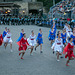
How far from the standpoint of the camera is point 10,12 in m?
48.6

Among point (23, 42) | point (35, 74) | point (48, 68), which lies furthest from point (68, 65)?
point (23, 42)

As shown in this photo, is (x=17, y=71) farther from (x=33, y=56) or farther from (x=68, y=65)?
(x=33, y=56)

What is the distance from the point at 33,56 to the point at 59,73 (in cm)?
415

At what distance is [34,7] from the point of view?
5816cm

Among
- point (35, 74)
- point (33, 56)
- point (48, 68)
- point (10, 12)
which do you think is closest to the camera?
point (35, 74)

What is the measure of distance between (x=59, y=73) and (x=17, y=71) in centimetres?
200

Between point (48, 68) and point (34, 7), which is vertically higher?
point (34, 7)

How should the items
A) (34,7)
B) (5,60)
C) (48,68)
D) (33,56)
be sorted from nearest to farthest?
(48,68) < (5,60) < (33,56) < (34,7)

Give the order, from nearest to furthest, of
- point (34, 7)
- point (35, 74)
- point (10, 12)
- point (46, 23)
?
point (35, 74), point (46, 23), point (10, 12), point (34, 7)

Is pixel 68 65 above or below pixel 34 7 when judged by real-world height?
below

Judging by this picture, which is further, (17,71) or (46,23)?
(46,23)

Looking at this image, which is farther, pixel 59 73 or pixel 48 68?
pixel 48 68

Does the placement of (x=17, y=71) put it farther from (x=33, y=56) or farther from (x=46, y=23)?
(x=46, y=23)

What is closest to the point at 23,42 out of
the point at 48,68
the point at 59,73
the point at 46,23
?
the point at 48,68
